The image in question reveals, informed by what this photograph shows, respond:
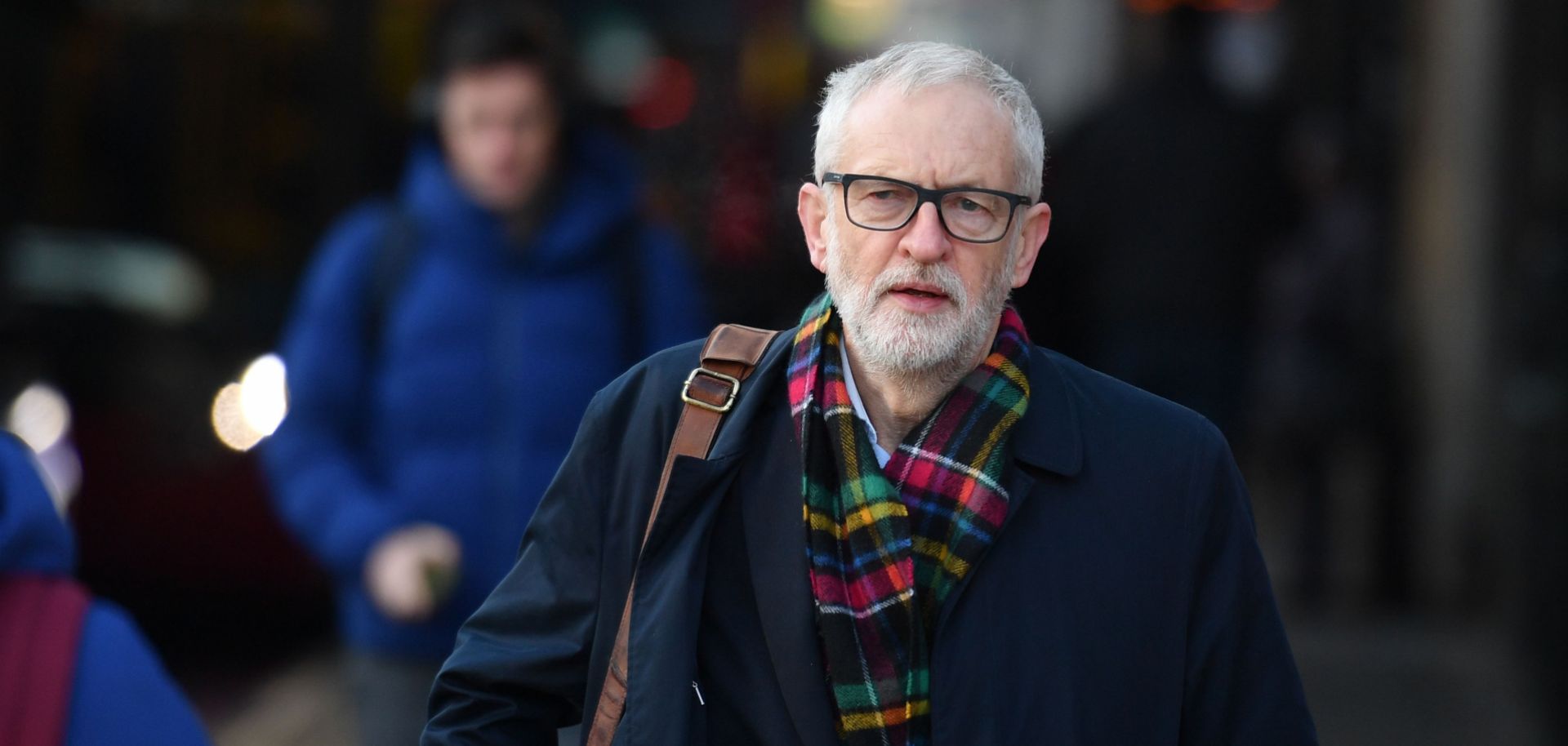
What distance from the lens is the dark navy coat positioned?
2.42 m

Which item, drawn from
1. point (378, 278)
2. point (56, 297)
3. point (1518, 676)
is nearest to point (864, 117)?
point (378, 278)

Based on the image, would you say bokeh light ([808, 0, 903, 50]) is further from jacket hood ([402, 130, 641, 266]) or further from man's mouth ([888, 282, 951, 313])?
man's mouth ([888, 282, 951, 313])

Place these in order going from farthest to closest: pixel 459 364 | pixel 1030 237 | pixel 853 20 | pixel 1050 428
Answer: pixel 853 20
pixel 459 364
pixel 1030 237
pixel 1050 428

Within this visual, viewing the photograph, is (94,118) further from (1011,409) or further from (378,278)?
(1011,409)

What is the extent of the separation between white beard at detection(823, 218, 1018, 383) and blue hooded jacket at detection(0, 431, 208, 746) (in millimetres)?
968

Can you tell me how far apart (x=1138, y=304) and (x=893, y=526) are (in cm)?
395

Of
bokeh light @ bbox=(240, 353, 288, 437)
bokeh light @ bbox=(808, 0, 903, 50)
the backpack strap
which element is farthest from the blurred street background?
bokeh light @ bbox=(808, 0, 903, 50)

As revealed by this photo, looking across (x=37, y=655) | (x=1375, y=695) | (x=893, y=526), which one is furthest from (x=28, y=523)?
(x=1375, y=695)

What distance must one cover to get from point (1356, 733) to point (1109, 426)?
506 cm

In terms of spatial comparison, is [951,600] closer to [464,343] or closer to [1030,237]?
[1030,237]

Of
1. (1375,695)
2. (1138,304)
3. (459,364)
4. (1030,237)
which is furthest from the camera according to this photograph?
(1375,695)

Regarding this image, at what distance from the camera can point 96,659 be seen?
2691mm

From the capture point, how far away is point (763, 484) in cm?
254

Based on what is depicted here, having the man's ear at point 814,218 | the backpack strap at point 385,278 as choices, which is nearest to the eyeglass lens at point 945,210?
the man's ear at point 814,218
